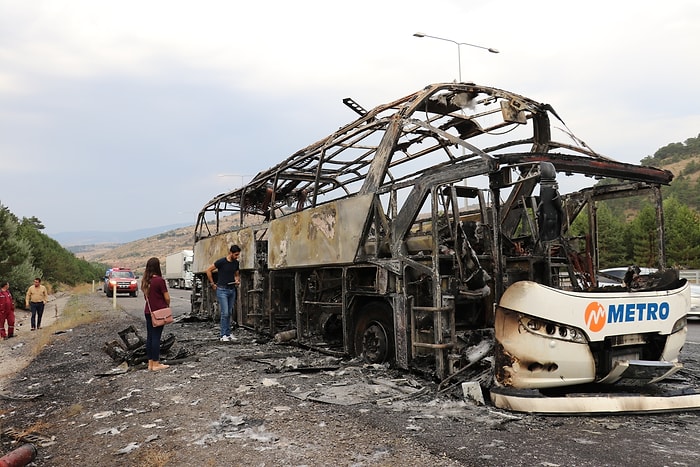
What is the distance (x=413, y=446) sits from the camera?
402cm

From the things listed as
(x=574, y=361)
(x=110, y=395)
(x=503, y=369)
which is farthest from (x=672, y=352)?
(x=110, y=395)

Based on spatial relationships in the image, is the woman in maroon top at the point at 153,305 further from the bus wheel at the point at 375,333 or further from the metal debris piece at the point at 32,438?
the bus wheel at the point at 375,333

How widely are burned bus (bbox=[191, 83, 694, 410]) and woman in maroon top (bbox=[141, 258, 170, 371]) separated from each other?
7.65ft

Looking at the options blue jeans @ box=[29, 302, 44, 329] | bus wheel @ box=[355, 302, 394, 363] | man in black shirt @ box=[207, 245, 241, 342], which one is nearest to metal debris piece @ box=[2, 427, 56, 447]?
bus wheel @ box=[355, 302, 394, 363]

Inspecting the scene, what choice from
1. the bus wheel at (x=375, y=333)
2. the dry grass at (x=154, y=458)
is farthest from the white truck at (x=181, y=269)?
the dry grass at (x=154, y=458)

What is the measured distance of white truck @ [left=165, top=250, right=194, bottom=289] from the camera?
42000 millimetres

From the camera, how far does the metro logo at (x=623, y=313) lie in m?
4.86

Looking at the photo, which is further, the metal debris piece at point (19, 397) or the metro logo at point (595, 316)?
the metal debris piece at point (19, 397)

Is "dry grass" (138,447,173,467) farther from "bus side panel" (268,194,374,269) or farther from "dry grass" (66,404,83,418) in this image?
"bus side panel" (268,194,374,269)

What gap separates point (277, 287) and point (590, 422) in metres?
6.95

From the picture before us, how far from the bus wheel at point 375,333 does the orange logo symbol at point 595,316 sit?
2.64 meters

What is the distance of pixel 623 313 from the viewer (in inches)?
197

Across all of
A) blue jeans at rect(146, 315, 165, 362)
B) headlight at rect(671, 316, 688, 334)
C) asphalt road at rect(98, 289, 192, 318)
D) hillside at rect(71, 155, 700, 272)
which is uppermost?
hillside at rect(71, 155, 700, 272)

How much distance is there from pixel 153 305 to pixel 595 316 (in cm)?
573
